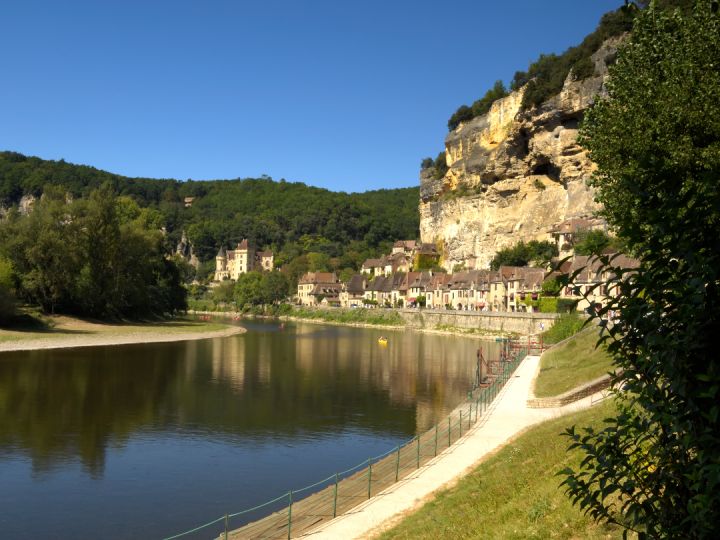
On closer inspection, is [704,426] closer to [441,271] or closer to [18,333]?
[18,333]

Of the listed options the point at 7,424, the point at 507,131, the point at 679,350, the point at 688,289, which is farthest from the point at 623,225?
the point at 507,131

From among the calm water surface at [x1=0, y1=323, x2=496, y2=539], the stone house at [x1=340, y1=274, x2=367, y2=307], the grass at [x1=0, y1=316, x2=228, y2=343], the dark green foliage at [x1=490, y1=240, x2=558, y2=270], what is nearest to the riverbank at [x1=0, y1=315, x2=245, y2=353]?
the grass at [x1=0, y1=316, x2=228, y2=343]

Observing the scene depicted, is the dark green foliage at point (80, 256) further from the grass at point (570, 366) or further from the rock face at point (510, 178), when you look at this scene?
the rock face at point (510, 178)

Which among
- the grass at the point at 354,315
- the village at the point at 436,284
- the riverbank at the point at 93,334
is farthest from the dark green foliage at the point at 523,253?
the riverbank at the point at 93,334

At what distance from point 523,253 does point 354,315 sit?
33161 mm

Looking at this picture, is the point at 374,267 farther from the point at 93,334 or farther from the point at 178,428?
the point at 178,428

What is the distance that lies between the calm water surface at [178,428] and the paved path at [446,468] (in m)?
3.79

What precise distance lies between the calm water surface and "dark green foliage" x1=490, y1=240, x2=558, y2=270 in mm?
45545

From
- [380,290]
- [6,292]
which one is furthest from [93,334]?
[380,290]

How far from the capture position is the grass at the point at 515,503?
34.0ft

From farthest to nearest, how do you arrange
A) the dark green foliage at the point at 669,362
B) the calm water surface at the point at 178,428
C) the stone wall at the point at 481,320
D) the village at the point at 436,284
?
the village at the point at 436,284, the stone wall at the point at 481,320, the calm water surface at the point at 178,428, the dark green foliage at the point at 669,362

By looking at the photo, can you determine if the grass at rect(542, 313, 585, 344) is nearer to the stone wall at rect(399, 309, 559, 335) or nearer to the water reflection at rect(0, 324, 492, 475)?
the water reflection at rect(0, 324, 492, 475)

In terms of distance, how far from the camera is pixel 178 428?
2741cm

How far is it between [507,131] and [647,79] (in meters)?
84.5
